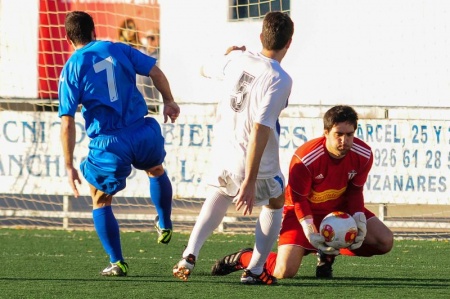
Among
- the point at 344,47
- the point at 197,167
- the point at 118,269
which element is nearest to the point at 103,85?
the point at 118,269

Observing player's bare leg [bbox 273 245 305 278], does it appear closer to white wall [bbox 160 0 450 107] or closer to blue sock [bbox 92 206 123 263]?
blue sock [bbox 92 206 123 263]

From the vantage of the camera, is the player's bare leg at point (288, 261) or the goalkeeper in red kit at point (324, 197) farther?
the player's bare leg at point (288, 261)

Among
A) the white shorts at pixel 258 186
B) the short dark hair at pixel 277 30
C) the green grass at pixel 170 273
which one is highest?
the short dark hair at pixel 277 30

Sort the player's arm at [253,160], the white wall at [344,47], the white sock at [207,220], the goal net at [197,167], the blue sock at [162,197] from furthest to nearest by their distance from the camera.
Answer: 1. the white wall at [344,47]
2. the goal net at [197,167]
3. the blue sock at [162,197]
4. the white sock at [207,220]
5. the player's arm at [253,160]

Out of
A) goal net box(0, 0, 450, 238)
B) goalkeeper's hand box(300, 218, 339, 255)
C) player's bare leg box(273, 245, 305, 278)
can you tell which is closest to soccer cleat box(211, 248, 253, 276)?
player's bare leg box(273, 245, 305, 278)

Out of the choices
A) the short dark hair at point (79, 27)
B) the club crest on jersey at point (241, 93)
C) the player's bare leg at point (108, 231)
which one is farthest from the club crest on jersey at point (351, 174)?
the short dark hair at point (79, 27)

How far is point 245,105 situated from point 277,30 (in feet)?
1.60

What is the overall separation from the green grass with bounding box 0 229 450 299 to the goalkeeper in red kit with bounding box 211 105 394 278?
0.54 ft

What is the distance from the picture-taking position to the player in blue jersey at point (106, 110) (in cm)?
726

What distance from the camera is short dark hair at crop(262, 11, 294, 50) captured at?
261 inches

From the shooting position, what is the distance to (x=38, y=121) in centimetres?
1170

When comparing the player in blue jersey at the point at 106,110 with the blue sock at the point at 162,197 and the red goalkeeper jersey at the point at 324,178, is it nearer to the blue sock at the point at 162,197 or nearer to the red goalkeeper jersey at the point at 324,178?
the blue sock at the point at 162,197

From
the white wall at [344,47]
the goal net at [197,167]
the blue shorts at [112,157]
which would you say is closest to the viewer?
the blue shorts at [112,157]

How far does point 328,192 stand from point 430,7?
22.2 ft
